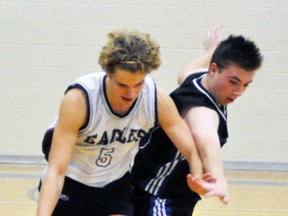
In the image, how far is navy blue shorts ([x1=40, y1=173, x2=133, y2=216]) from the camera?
382 cm

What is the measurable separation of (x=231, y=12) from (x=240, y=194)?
2.69m

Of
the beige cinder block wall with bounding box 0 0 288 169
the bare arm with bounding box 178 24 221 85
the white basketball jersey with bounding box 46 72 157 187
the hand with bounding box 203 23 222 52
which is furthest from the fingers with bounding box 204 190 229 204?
the beige cinder block wall with bounding box 0 0 288 169

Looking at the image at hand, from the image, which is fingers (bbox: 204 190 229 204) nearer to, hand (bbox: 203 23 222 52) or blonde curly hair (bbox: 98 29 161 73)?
blonde curly hair (bbox: 98 29 161 73)

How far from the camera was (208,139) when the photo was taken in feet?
11.8

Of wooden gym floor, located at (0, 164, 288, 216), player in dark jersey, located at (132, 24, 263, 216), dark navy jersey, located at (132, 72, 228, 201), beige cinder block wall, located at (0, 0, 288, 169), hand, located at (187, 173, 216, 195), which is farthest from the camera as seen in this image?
beige cinder block wall, located at (0, 0, 288, 169)

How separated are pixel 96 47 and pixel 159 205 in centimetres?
515

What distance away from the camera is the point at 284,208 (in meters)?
6.82

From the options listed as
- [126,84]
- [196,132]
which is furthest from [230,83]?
[126,84]

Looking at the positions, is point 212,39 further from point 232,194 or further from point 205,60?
point 232,194

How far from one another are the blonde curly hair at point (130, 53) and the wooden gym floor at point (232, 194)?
3224 mm

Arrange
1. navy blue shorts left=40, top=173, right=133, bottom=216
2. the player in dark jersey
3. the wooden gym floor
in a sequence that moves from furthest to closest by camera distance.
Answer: the wooden gym floor
navy blue shorts left=40, top=173, right=133, bottom=216
the player in dark jersey

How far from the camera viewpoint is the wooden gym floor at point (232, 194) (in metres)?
6.56

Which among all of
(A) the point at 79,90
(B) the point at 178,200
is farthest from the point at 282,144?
(A) the point at 79,90

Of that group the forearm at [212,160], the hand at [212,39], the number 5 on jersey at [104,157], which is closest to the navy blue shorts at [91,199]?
the number 5 on jersey at [104,157]
